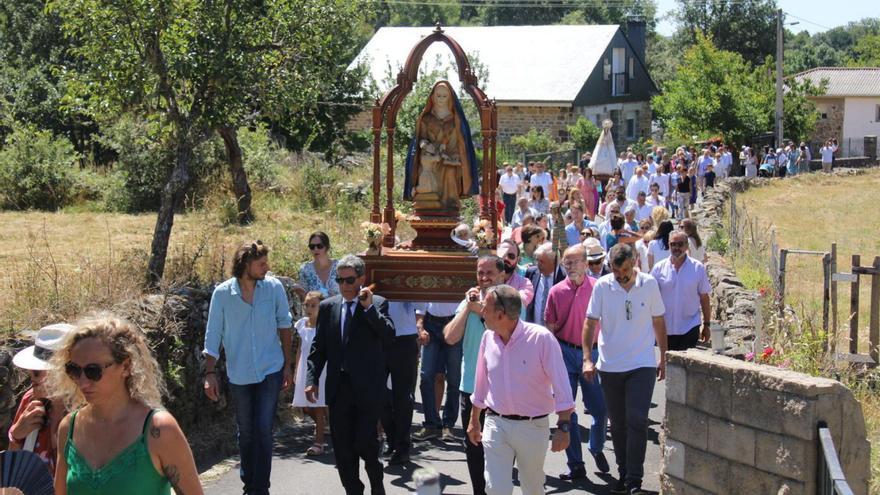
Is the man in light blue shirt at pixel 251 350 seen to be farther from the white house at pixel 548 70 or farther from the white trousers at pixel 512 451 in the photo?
the white house at pixel 548 70

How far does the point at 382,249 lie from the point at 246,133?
13085 mm

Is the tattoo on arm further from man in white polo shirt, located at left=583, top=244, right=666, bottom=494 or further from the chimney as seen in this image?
the chimney

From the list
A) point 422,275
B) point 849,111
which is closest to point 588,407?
point 422,275

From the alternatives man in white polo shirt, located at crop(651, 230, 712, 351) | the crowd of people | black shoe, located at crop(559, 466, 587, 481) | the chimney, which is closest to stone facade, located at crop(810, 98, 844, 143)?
the chimney

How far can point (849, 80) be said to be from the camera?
6353cm

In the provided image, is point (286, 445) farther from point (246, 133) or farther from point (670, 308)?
point (246, 133)

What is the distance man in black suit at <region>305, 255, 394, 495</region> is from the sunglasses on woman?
11.6 feet

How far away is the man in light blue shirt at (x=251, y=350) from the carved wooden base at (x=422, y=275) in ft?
8.85

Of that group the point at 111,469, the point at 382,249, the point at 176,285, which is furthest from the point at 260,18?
the point at 111,469

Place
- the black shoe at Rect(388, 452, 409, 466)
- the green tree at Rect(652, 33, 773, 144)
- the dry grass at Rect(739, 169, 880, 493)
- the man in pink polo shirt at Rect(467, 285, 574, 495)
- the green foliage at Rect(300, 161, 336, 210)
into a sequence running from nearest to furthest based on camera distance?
the man in pink polo shirt at Rect(467, 285, 574, 495) → the black shoe at Rect(388, 452, 409, 466) → the dry grass at Rect(739, 169, 880, 493) → the green foliage at Rect(300, 161, 336, 210) → the green tree at Rect(652, 33, 773, 144)

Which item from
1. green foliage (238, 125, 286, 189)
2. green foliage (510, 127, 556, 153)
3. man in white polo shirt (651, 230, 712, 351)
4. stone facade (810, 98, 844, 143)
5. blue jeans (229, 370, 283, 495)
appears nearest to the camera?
blue jeans (229, 370, 283, 495)

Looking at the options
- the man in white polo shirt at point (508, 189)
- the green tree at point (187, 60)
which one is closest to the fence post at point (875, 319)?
the green tree at point (187, 60)

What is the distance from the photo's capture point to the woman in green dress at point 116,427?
447 centimetres

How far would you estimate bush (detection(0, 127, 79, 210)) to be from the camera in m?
23.3
